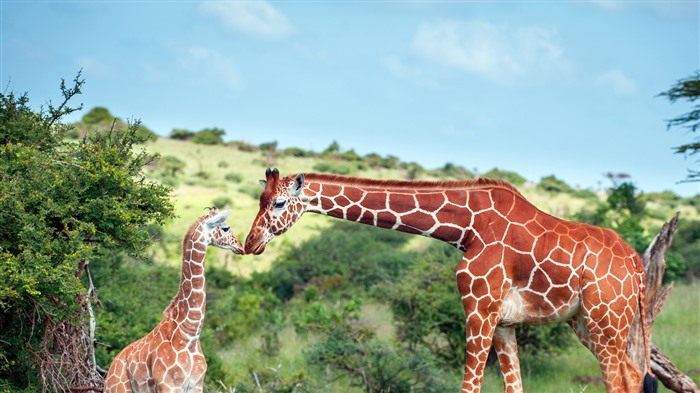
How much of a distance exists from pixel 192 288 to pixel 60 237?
94.9 inches

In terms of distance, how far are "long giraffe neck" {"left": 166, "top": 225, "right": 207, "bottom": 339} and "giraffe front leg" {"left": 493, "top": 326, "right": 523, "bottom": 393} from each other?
2793mm

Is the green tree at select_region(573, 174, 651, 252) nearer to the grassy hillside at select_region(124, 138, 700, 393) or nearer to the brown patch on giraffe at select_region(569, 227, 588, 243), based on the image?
the grassy hillside at select_region(124, 138, 700, 393)

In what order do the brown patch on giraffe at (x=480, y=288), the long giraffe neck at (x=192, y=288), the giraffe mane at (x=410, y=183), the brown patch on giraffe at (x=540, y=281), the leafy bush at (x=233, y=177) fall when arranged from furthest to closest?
the leafy bush at (x=233, y=177), the giraffe mane at (x=410, y=183), the brown patch on giraffe at (x=540, y=281), the brown patch on giraffe at (x=480, y=288), the long giraffe neck at (x=192, y=288)

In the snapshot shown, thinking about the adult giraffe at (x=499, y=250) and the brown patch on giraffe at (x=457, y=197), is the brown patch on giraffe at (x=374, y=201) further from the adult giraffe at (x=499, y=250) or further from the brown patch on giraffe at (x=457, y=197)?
the brown patch on giraffe at (x=457, y=197)

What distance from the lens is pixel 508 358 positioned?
26.5ft

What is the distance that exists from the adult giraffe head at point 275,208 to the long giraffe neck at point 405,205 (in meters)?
0.15

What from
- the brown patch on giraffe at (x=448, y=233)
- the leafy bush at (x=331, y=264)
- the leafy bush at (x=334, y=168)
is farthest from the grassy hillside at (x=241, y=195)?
the brown patch on giraffe at (x=448, y=233)

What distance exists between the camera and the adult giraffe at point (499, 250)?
753cm

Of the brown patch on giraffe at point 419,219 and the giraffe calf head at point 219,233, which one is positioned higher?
the brown patch on giraffe at point 419,219

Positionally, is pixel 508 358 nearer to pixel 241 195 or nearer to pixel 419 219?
pixel 419 219

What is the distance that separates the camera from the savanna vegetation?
9062 mm

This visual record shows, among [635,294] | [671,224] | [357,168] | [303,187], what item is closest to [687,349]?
[671,224]

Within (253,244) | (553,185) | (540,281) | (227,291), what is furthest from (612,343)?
(553,185)

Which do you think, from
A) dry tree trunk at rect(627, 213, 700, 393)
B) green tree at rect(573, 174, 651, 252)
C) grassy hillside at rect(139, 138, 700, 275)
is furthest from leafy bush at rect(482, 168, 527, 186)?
dry tree trunk at rect(627, 213, 700, 393)
